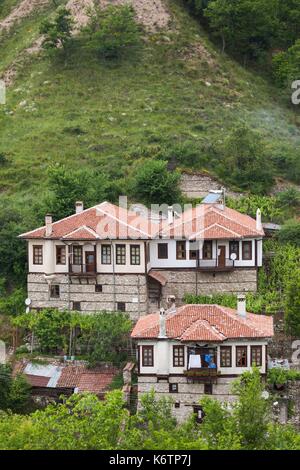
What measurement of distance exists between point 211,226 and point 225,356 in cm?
856

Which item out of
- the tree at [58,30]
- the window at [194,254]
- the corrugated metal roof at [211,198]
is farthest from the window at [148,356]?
the tree at [58,30]

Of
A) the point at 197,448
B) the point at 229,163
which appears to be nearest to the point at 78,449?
the point at 197,448

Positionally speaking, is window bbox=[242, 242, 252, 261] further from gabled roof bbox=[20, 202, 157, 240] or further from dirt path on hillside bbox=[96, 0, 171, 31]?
dirt path on hillside bbox=[96, 0, 171, 31]

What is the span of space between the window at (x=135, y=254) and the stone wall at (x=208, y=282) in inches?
84.1

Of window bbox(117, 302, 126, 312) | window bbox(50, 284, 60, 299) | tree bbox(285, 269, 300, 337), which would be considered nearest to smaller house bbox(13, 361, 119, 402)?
window bbox(117, 302, 126, 312)

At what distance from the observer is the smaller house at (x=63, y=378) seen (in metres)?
43.2

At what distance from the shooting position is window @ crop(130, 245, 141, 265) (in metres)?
46.6

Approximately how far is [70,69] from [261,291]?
33.5 metres

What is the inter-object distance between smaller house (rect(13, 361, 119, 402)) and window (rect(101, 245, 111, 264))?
509cm

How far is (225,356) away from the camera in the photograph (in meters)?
41.5

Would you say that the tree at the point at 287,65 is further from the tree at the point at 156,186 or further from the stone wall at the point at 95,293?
the stone wall at the point at 95,293

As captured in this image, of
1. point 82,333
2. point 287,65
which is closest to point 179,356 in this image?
point 82,333

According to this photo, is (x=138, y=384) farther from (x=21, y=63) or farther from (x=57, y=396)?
(x=21, y=63)

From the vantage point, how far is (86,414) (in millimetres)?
36344
